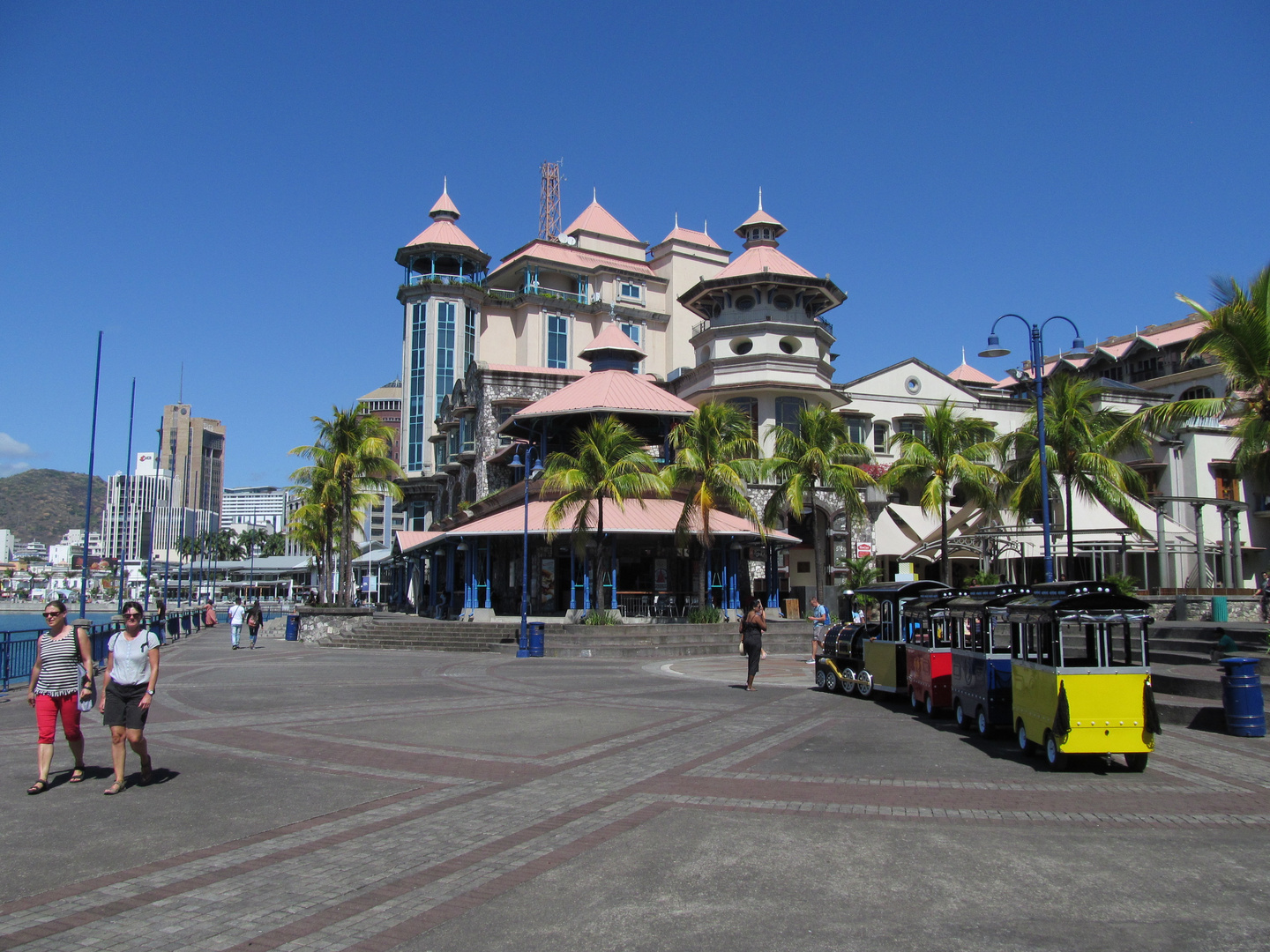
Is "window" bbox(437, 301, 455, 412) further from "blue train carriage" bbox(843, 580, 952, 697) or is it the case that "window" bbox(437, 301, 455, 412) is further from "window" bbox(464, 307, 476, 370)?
"blue train carriage" bbox(843, 580, 952, 697)

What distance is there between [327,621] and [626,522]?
14545 mm

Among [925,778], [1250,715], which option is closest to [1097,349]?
[1250,715]

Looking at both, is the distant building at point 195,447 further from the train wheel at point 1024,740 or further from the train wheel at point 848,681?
the train wheel at point 1024,740

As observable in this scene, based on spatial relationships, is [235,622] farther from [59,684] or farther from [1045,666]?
[1045,666]

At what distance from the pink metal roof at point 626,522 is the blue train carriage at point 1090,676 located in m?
21.6

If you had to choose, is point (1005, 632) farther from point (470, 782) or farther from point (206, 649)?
point (206, 649)

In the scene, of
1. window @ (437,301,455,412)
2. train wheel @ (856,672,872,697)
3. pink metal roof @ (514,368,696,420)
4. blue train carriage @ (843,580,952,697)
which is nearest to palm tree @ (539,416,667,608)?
pink metal roof @ (514,368,696,420)

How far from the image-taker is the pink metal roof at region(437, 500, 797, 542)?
33031mm

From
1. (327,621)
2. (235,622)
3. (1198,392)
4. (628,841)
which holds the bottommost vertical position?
(628,841)

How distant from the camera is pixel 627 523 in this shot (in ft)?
109

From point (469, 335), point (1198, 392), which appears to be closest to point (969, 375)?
point (1198, 392)

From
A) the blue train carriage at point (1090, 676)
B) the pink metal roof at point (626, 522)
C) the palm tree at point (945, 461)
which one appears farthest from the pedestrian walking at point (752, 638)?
the palm tree at point (945, 461)

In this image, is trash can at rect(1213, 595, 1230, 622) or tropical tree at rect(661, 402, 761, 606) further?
tropical tree at rect(661, 402, 761, 606)

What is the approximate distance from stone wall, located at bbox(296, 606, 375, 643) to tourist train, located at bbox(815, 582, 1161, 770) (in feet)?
91.5
